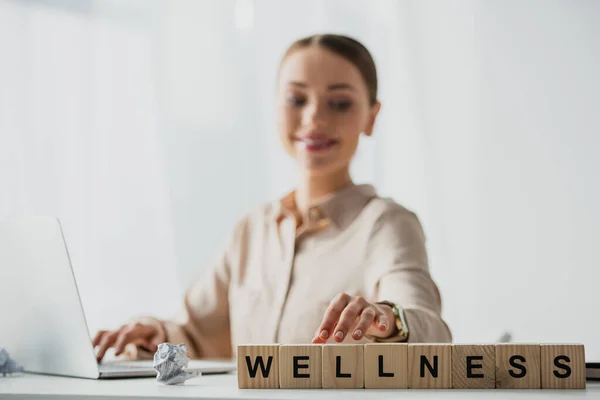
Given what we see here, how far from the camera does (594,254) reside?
89.0 inches

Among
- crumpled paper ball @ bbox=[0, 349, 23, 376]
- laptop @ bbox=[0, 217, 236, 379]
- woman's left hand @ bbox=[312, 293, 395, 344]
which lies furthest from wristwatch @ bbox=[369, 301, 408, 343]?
crumpled paper ball @ bbox=[0, 349, 23, 376]

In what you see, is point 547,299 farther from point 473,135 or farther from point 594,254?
point 473,135

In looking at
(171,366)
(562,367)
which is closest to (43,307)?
(171,366)

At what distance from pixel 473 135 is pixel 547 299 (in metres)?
0.48

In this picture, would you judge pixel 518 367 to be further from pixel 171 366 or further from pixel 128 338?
pixel 128 338

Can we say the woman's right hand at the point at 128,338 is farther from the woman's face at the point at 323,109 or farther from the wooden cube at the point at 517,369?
the wooden cube at the point at 517,369

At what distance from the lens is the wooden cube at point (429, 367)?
29.4 inches

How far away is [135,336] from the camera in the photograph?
4.25ft

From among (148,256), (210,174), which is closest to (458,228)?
(210,174)

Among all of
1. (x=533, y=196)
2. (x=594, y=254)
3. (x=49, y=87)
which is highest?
(x=49, y=87)

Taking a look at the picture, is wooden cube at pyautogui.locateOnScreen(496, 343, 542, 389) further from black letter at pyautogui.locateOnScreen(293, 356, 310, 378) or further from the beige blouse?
the beige blouse

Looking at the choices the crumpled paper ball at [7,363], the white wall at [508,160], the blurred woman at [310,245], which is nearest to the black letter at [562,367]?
the blurred woman at [310,245]

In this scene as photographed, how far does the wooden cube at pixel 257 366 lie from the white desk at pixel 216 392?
1 centimetres

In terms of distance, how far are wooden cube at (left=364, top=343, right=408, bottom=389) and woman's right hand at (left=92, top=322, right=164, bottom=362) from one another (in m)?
0.56
